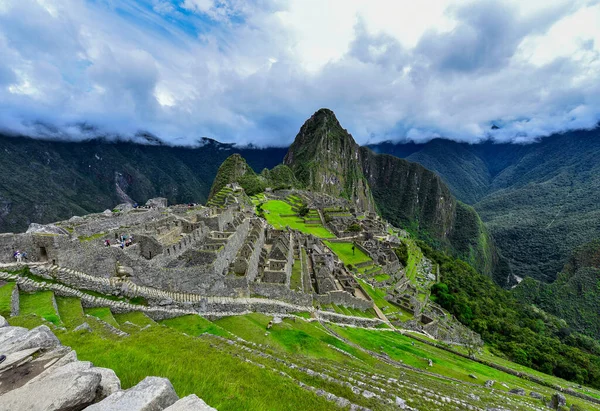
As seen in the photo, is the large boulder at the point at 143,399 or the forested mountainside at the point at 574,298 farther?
the forested mountainside at the point at 574,298

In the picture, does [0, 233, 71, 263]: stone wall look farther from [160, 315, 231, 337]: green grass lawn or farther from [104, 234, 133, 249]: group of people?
[160, 315, 231, 337]: green grass lawn

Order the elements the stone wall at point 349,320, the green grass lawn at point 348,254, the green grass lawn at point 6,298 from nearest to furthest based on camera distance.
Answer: the green grass lawn at point 6,298 → the stone wall at point 349,320 → the green grass lawn at point 348,254

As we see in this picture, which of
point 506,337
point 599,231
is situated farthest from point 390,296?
point 599,231

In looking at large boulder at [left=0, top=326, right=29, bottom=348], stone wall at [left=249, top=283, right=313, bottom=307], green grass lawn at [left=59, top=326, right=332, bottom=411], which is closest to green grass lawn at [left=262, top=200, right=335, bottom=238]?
stone wall at [left=249, top=283, right=313, bottom=307]

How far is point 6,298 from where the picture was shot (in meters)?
11.3

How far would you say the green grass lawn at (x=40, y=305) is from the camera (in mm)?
11023

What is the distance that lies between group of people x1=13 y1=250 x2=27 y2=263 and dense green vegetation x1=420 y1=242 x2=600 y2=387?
67.2 meters

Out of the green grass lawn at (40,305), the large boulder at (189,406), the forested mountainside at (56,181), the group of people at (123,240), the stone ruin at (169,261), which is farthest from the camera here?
the forested mountainside at (56,181)

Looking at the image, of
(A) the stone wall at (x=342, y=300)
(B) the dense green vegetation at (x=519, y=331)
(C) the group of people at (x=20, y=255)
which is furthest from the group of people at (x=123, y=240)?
(B) the dense green vegetation at (x=519, y=331)

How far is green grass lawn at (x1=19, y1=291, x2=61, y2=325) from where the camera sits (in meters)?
11.0

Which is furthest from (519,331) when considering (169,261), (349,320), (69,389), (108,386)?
(69,389)

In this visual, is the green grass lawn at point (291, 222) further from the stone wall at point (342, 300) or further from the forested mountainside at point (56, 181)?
the forested mountainside at point (56, 181)

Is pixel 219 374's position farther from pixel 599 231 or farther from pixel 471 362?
pixel 599 231

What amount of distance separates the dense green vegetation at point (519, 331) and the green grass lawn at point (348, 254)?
20.0 meters
